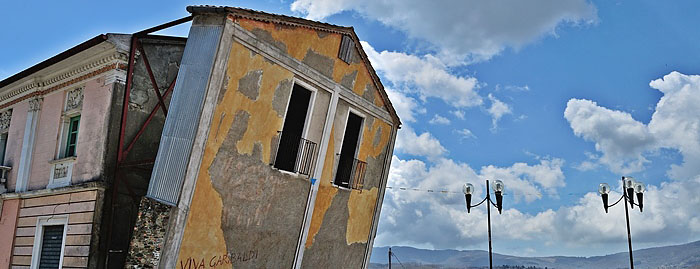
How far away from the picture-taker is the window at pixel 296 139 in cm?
1406

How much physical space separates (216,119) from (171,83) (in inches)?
128

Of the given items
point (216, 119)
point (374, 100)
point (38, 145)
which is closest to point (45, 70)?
point (38, 145)

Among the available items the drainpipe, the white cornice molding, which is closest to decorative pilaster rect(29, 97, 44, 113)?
the white cornice molding

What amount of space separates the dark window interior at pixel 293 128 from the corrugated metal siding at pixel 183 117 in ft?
8.17

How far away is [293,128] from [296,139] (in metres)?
0.30

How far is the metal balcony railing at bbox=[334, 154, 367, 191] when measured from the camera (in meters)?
16.2

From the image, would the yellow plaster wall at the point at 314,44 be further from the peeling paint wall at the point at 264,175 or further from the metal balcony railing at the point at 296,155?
the metal balcony railing at the point at 296,155

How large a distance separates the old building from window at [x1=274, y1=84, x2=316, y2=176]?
0.03 metres

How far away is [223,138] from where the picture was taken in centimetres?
1224

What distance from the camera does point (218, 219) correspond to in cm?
1247

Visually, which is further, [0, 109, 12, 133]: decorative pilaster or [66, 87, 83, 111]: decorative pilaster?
[0, 109, 12, 133]: decorative pilaster

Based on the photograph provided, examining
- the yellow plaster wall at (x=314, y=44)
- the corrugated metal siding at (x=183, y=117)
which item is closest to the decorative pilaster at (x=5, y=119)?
the corrugated metal siding at (x=183, y=117)

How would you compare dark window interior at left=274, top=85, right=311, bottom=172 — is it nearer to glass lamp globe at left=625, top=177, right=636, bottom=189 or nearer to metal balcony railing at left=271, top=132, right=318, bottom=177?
metal balcony railing at left=271, top=132, right=318, bottom=177

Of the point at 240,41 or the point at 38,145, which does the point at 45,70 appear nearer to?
the point at 38,145
